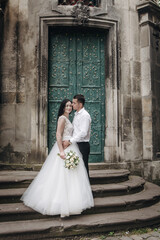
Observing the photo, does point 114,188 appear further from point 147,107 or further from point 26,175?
point 147,107

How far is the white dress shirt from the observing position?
4.33m

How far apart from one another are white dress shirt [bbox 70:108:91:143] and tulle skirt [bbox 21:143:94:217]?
0.59 feet

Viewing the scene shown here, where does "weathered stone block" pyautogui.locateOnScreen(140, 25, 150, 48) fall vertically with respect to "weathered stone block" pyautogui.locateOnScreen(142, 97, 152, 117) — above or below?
above

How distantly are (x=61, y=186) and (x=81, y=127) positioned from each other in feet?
3.60

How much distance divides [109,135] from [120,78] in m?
1.66

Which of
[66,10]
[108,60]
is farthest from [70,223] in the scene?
[66,10]

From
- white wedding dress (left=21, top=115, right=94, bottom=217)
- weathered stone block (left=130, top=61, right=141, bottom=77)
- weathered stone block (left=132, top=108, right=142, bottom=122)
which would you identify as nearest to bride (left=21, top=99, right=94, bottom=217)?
white wedding dress (left=21, top=115, right=94, bottom=217)

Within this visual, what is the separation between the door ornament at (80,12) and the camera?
6664mm

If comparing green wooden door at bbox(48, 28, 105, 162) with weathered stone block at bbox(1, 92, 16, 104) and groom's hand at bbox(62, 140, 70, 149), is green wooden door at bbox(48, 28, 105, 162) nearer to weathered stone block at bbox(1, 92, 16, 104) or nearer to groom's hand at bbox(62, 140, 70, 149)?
weathered stone block at bbox(1, 92, 16, 104)

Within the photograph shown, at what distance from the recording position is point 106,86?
A: 22.9ft

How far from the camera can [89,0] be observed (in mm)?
7238

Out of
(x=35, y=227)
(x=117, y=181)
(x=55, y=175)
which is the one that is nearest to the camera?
(x=35, y=227)

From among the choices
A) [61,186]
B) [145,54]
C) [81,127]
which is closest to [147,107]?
[145,54]

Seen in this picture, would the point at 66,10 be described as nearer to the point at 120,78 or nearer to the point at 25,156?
the point at 120,78
